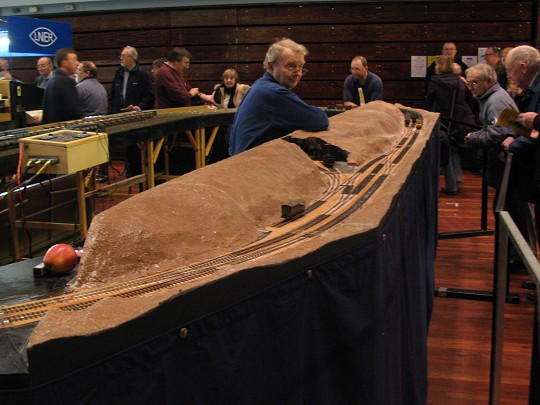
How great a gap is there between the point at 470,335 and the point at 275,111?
1.77 m

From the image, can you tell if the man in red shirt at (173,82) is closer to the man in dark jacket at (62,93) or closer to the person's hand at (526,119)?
the man in dark jacket at (62,93)

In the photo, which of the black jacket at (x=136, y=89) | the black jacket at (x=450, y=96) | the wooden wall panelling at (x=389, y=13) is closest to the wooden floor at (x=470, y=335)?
the black jacket at (x=450, y=96)

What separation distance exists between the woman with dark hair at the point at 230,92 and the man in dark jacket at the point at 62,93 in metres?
2.71

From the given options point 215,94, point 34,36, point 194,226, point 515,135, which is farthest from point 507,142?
point 34,36

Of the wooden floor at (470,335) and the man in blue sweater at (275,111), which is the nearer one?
the wooden floor at (470,335)

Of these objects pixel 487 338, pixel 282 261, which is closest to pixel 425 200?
pixel 487 338

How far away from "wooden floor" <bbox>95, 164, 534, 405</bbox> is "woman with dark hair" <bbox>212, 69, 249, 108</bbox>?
12.5ft

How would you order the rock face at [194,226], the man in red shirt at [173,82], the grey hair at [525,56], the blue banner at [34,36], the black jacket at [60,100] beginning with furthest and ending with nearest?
the blue banner at [34,36] → the man in red shirt at [173,82] → the black jacket at [60,100] → the grey hair at [525,56] → the rock face at [194,226]

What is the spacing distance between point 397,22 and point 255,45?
2242 millimetres

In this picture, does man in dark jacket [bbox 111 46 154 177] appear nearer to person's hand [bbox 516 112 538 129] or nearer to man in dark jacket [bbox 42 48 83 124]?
man in dark jacket [bbox 42 48 83 124]

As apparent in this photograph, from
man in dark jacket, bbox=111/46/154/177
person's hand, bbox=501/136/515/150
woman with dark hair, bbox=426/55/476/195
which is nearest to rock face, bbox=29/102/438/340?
person's hand, bbox=501/136/515/150

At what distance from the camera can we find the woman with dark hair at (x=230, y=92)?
350 inches

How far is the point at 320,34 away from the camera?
1058 cm

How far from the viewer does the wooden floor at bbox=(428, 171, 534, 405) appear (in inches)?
134
